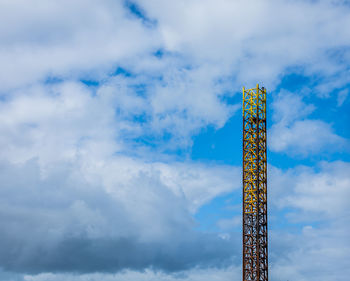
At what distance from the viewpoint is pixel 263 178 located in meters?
103

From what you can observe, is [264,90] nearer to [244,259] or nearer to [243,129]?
[243,129]

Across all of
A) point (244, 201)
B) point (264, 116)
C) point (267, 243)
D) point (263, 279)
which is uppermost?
point (264, 116)

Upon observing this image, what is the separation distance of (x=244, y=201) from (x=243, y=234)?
6561 mm

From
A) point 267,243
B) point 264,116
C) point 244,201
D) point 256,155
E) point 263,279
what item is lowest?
point 263,279

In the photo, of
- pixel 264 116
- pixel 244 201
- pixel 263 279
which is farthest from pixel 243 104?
pixel 263 279

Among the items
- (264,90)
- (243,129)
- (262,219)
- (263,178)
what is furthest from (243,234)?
(264,90)

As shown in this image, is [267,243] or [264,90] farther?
[264,90]

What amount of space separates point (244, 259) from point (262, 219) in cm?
870

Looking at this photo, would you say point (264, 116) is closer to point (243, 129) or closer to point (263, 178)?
point (243, 129)

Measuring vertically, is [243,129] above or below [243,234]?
above

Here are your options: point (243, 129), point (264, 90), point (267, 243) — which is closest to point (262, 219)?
point (267, 243)

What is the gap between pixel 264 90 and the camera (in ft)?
355

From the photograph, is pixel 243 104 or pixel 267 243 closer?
pixel 267 243

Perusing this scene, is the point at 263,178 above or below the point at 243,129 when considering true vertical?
below
